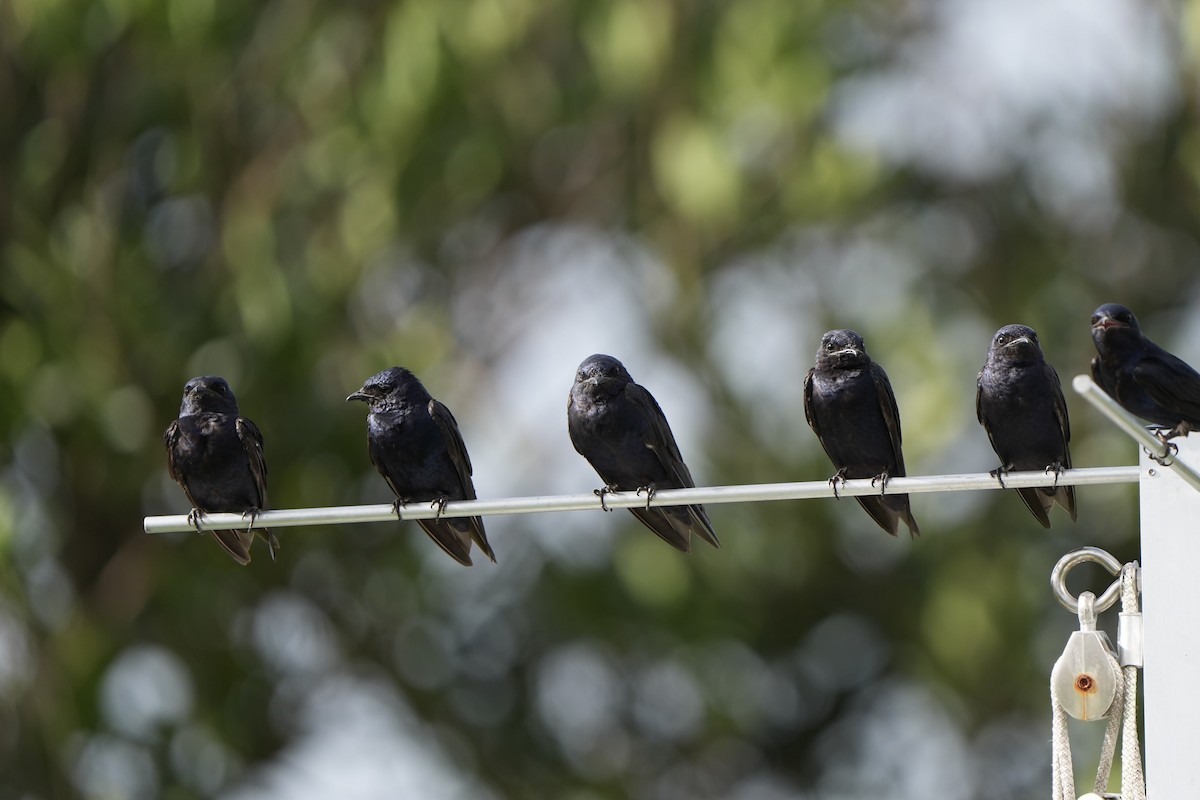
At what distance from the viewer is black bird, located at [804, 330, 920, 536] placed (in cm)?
577

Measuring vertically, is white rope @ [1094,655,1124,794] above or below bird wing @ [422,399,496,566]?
below

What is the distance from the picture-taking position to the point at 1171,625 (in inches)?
130

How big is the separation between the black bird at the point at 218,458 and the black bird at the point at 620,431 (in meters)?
1.17

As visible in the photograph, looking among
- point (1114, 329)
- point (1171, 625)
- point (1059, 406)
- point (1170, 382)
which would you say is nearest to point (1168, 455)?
point (1171, 625)

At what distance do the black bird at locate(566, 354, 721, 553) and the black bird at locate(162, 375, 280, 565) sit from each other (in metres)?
1.17

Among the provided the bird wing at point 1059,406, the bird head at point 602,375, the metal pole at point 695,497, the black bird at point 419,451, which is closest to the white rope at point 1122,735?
the metal pole at point 695,497

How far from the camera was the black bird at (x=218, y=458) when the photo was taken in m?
6.35

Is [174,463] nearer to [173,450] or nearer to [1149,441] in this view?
[173,450]

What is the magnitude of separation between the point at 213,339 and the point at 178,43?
206 cm

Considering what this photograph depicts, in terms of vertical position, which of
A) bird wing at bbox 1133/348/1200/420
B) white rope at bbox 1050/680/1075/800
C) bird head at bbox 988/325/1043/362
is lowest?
white rope at bbox 1050/680/1075/800

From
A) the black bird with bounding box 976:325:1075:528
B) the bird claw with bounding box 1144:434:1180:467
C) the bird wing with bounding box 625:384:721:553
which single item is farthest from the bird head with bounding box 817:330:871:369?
the bird claw with bounding box 1144:434:1180:467

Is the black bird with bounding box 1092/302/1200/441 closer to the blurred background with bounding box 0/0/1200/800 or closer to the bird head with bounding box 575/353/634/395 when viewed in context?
the bird head with bounding box 575/353/634/395

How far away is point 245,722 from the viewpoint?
42.8ft


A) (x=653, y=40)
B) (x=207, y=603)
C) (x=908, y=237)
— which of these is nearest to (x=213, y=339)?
(x=207, y=603)
